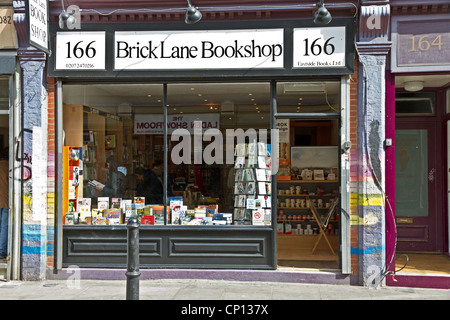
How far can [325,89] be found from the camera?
768 cm

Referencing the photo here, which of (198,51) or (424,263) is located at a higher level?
→ (198,51)

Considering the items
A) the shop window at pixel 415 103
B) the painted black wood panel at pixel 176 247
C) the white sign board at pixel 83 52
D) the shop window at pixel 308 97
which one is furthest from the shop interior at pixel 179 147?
the shop window at pixel 415 103

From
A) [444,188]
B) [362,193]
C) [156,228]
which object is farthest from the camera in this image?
[444,188]

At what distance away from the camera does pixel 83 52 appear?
7.66m

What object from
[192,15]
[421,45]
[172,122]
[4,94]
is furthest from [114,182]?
[421,45]

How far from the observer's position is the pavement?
6.62 meters

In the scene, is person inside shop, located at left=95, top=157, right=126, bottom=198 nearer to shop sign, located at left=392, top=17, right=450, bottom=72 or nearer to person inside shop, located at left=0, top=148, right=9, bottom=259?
person inside shop, located at left=0, top=148, right=9, bottom=259

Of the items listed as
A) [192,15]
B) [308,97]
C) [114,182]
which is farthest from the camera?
[114,182]

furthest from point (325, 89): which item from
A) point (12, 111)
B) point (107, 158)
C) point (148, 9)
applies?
point (12, 111)

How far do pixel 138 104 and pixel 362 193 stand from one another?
3.96 metres

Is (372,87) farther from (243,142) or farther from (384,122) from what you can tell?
(243,142)

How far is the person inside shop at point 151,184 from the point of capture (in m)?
8.00

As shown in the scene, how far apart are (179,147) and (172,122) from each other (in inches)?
17.6

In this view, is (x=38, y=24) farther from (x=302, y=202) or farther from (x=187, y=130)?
(x=302, y=202)
